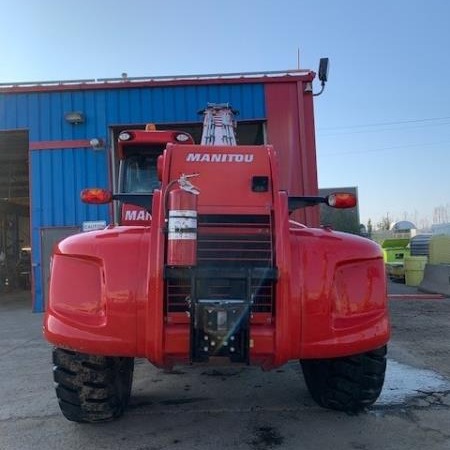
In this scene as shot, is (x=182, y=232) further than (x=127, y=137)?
No

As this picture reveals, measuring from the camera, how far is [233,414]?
16.2 feet

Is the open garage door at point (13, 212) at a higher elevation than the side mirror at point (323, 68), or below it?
below

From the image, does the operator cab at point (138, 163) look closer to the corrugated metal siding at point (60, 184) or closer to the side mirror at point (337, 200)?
the side mirror at point (337, 200)

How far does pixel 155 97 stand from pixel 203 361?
1047cm

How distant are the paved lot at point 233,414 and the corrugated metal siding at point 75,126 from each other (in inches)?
253

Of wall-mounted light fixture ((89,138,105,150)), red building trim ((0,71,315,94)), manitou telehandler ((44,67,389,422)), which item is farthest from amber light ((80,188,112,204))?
red building trim ((0,71,315,94))

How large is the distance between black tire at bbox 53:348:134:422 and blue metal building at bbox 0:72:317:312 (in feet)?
30.5

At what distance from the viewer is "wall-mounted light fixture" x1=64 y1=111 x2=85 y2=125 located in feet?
43.4

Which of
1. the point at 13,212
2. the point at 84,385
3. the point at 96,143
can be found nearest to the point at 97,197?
the point at 84,385

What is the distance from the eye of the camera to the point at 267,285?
12.7ft

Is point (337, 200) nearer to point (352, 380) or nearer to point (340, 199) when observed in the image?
point (340, 199)

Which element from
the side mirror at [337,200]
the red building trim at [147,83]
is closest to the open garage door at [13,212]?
the red building trim at [147,83]

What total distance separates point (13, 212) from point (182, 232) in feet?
84.5

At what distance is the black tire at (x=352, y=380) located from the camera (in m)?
4.56
